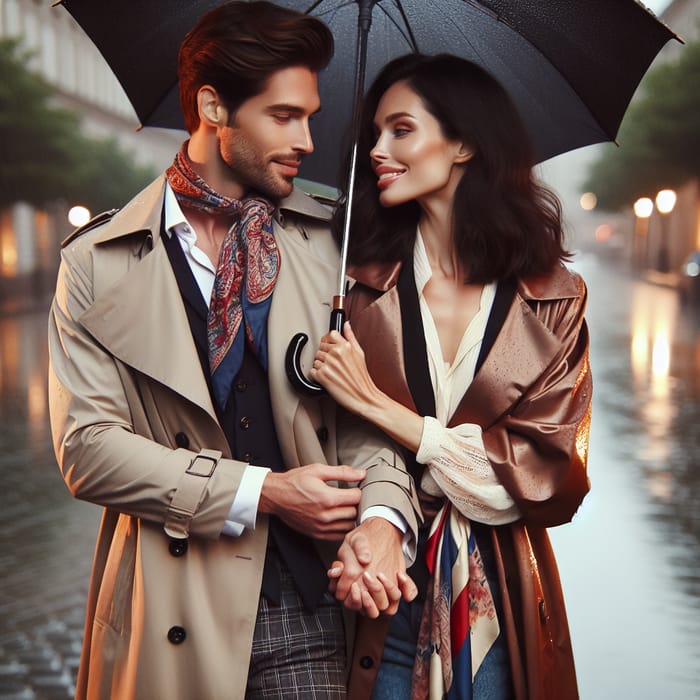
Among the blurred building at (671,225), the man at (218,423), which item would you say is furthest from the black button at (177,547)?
the blurred building at (671,225)

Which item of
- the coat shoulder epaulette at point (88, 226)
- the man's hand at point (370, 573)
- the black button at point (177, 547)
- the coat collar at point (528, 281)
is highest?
the coat shoulder epaulette at point (88, 226)

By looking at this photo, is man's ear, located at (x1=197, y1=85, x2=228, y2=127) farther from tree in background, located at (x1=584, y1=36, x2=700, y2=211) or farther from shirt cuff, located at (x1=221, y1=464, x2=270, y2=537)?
tree in background, located at (x1=584, y1=36, x2=700, y2=211)

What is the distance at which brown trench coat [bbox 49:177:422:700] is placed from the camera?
246 centimetres

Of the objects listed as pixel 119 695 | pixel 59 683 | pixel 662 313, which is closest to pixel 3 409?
pixel 59 683

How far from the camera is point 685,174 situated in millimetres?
37094

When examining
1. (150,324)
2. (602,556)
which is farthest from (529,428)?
(602,556)

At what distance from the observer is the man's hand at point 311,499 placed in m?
2.45

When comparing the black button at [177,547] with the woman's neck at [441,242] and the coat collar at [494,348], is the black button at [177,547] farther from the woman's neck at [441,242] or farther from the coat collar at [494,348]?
the woman's neck at [441,242]

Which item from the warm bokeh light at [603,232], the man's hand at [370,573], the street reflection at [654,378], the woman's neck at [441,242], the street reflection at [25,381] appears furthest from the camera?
the warm bokeh light at [603,232]

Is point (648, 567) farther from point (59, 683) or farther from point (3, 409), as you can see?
point (3, 409)

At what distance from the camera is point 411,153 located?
9.56 feet

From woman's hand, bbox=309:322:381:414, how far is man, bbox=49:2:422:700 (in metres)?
0.09

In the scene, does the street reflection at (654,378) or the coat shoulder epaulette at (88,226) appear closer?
the coat shoulder epaulette at (88,226)

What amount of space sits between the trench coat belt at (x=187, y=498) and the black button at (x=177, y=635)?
236 millimetres
